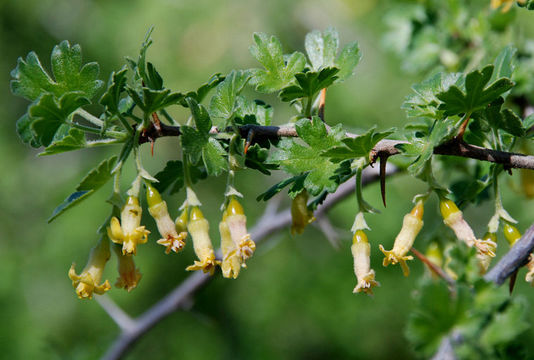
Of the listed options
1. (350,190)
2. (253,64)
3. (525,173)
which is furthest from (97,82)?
(253,64)

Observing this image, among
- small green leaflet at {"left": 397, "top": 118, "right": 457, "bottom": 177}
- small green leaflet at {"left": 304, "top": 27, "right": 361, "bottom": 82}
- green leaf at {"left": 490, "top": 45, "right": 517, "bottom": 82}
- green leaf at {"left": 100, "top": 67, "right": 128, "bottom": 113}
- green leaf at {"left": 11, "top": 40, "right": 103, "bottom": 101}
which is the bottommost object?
green leaf at {"left": 490, "top": 45, "right": 517, "bottom": 82}

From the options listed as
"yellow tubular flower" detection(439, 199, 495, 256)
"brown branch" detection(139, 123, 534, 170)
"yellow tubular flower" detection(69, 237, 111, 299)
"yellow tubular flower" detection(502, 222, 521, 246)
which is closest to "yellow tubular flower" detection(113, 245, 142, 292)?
"yellow tubular flower" detection(69, 237, 111, 299)

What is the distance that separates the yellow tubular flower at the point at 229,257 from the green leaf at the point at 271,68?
26 centimetres

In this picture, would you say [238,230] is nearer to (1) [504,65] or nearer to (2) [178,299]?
(1) [504,65]

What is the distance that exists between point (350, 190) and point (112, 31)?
4.15 meters

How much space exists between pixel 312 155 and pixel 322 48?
27cm

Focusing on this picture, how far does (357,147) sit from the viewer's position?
2.71 ft

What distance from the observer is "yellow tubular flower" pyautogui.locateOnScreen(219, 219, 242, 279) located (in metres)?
0.91

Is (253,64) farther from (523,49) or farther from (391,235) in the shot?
(523,49)

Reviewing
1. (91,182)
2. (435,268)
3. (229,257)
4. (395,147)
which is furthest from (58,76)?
(435,268)

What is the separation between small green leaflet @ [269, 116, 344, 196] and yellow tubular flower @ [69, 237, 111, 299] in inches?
15.0

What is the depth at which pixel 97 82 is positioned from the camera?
93 cm

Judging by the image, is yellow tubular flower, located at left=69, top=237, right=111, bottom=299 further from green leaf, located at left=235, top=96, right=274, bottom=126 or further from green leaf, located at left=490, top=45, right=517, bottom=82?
green leaf, located at left=490, top=45, right=517, bottom=82

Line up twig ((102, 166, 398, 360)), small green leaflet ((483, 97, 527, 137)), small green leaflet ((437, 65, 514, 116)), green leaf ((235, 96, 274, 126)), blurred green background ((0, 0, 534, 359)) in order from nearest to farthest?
small green leaflet ((437, 65, 514, 116)), small green leaflet ((483, 97, 527, 137)), green leaf ((235, 96, 274, 126)), twig ((102, 166, 398, 360)), blurred green background ((0, 0, 534, 359))
